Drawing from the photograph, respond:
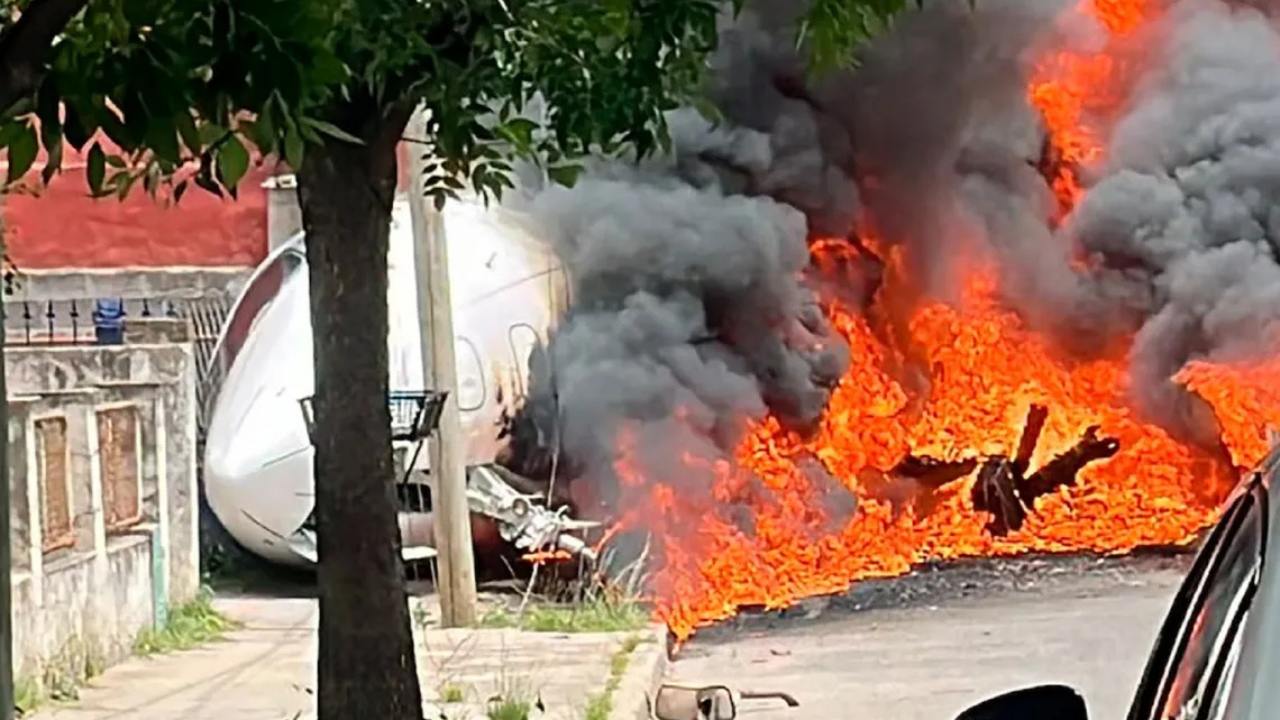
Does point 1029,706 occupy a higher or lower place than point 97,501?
lower

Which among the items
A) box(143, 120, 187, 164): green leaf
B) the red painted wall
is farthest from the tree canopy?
the red painted wall

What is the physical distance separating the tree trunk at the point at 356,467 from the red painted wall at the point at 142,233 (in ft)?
22.7

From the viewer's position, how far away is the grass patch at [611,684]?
7039mm

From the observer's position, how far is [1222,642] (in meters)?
1.94

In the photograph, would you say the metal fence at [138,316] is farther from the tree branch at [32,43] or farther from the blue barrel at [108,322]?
the tree branch at [32,43]

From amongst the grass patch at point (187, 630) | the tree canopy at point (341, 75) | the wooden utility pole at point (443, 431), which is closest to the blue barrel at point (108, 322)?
the grass patch at point (187, 630)

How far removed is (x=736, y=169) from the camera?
10.4 meters

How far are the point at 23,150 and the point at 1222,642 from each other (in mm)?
1353

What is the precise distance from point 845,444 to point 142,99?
878 cm

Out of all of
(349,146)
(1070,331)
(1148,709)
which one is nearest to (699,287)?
(1070,331)

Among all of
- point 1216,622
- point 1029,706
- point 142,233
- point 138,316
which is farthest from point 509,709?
point 142,233

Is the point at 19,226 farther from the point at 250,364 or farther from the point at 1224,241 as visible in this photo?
the point at 1224,241

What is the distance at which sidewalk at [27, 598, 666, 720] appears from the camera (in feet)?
24.4

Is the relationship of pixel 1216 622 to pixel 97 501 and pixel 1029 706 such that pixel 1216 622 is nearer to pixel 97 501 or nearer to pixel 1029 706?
pixel 1029 706
